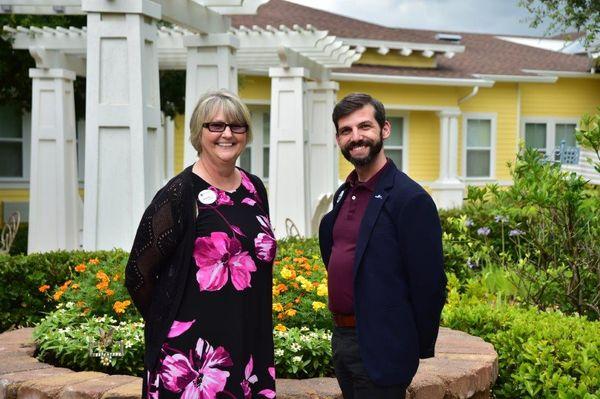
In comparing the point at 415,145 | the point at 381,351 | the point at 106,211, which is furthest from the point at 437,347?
the point at 415,145

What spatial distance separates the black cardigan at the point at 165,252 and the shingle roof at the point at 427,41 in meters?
16.6

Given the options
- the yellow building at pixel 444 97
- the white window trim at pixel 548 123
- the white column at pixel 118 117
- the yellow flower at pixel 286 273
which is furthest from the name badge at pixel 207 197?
the white window trim at pixel 548 123

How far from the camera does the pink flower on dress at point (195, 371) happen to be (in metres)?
3.89

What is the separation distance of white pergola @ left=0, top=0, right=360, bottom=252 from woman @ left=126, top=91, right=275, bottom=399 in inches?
174

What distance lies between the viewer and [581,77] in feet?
77.2

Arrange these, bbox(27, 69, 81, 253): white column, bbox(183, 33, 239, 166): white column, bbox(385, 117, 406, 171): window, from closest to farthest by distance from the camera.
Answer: bbox(183, 33, 239, 166): white column, bbox(27, 69, 81, 253): white column, bbox(385, 117, 406, 171): window

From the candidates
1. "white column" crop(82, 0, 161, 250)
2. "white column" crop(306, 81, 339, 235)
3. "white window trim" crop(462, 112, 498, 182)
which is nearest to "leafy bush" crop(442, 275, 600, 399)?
"white column" crop(82, 0, 161, 250)

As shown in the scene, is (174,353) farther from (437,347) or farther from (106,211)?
(106,211)

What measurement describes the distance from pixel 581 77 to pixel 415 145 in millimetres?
4794

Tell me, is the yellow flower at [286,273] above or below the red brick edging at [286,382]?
above

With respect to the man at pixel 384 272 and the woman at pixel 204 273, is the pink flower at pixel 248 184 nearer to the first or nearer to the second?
the woman at pixel 204 273

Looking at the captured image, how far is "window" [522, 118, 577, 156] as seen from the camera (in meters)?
23.6

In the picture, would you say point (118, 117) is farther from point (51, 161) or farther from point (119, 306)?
point (51, 161)

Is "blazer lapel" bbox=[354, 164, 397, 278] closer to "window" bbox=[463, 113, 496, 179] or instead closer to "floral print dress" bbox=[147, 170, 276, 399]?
"floral print dress" bbox=[147, 170, 276, 399]
